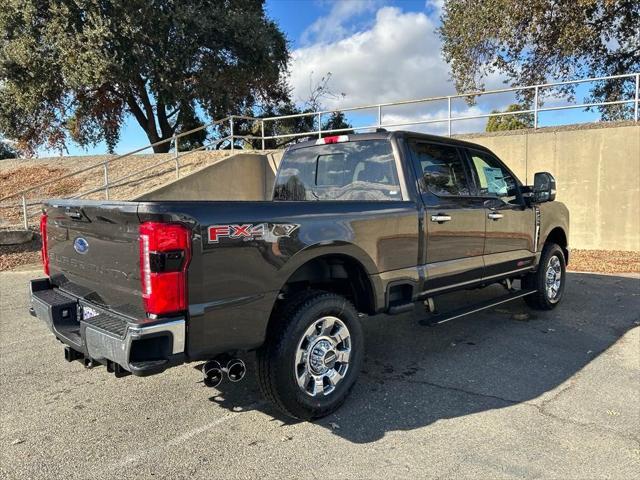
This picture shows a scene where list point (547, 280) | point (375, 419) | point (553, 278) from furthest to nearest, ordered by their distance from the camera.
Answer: point (553, 278) < point (547, 280) < point (375, 419)

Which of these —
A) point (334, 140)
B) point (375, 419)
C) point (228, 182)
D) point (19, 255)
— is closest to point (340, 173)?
point (334, 140)

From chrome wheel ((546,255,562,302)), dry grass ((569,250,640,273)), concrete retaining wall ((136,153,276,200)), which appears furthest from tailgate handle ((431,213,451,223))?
concrete retaining wall ((136,153,276,200))

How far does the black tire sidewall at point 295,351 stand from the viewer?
3225mm

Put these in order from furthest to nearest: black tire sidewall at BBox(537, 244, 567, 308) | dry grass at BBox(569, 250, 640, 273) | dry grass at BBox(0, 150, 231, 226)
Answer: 1. dry grass at BBox(0, 150, 231, 226)
2. dry grass at BBox(569, 250, 640, 273)
3. black tire sidewall at BBox(537, 244, 567, 308)

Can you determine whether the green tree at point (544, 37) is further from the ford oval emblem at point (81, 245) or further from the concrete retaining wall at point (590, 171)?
the ford oval emblem at point (81, 245)

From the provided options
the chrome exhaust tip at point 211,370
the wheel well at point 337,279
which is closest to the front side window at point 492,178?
the wheel well at point 337,279

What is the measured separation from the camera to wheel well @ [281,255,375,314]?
363 cm

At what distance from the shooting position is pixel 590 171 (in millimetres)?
11539

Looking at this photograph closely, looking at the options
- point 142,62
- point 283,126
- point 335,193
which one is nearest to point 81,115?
point 142,62

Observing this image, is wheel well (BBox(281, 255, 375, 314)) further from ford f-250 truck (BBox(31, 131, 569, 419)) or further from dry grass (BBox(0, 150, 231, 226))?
dry grass (BBox(0, 150, 231, 226))

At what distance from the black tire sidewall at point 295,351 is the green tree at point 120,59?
16015 mm

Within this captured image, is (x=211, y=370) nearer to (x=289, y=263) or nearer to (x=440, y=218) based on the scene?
(x=289, y=263)

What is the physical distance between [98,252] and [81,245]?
0.29m

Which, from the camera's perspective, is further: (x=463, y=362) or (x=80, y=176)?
(x=80, y=176)
